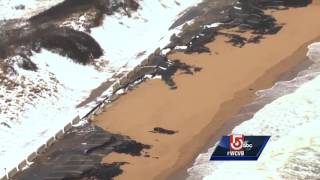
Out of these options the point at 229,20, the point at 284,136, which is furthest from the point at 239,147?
the point at 229,20

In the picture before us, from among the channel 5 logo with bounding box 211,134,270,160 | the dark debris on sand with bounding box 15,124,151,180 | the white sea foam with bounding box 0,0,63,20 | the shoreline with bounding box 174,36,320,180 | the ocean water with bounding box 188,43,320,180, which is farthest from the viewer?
the white sea foam with bounding box 0,0,63,20

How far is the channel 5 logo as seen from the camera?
92.2 feet

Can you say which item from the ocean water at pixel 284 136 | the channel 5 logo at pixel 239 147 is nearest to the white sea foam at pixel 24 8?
the ocean water at pixel 284 136

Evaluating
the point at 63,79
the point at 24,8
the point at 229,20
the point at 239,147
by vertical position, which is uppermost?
the point at 24,8

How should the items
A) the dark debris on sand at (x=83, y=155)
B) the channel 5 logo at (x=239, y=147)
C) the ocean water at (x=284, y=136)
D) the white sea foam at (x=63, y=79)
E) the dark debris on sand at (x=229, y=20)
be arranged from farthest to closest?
the dark debris on sand at (x=229, y=20) → the white sea foam at (x=63, y=79) → the dark debris on sand at (x=83, y=155) → the ocean water at (x=284, y=136) → the channel 5 logo at (x=239, y=147)

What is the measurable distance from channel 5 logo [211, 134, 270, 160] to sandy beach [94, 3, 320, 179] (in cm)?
127

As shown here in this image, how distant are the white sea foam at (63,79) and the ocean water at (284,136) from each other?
27.9 ft

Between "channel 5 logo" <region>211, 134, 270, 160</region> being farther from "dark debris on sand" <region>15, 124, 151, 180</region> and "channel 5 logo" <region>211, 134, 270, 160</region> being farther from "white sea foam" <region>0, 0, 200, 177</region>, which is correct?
"white sea foam" <region>0, 0, 200, 177</region>

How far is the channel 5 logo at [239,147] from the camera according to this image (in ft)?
92.2

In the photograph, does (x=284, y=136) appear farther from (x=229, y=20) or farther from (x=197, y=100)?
(x=229, y=20)

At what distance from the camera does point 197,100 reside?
35438 mm

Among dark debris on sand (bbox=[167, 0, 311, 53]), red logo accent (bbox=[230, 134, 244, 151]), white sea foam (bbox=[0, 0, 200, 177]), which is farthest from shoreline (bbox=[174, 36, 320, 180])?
white sea foam (bbox=[0, 0, 200, 177])

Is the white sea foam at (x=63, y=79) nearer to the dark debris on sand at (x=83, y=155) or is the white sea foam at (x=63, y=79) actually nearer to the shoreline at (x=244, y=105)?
the dark debris on sand at (x=83, y=155)

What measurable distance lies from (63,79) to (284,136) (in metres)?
13.6
